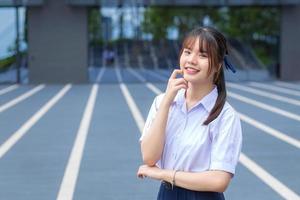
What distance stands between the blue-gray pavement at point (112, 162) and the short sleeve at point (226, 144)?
176 inches

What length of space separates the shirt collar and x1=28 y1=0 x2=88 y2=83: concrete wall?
25.3 meters

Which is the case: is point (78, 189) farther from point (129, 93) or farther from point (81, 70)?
point (81, 70)

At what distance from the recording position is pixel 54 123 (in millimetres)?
13234

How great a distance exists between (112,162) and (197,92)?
6.48 metres

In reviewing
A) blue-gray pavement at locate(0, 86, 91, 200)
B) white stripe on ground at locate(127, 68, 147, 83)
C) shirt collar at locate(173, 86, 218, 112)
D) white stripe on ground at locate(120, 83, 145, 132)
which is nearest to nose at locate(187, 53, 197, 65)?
shirt collar at locate(173, 86, 218, 112)

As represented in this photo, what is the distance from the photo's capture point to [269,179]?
7656mm

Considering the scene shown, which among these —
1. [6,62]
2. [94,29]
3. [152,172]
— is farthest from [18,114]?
[94,29]

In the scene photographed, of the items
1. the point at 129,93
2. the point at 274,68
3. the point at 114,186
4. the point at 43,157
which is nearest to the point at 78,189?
the point at 114,186

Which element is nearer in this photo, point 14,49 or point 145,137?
point 145,137

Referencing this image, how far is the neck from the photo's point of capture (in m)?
2.43

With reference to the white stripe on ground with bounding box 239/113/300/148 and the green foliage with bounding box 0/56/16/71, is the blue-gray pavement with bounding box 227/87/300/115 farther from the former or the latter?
the green foliage with bounding box 0/56/16/71

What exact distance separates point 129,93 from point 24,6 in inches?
314

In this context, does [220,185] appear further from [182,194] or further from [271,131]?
[271,131]

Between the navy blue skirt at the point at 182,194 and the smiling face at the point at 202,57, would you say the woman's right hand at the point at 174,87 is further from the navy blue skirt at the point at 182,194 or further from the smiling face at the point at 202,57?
the navy blue skirt at the point at 182,194
